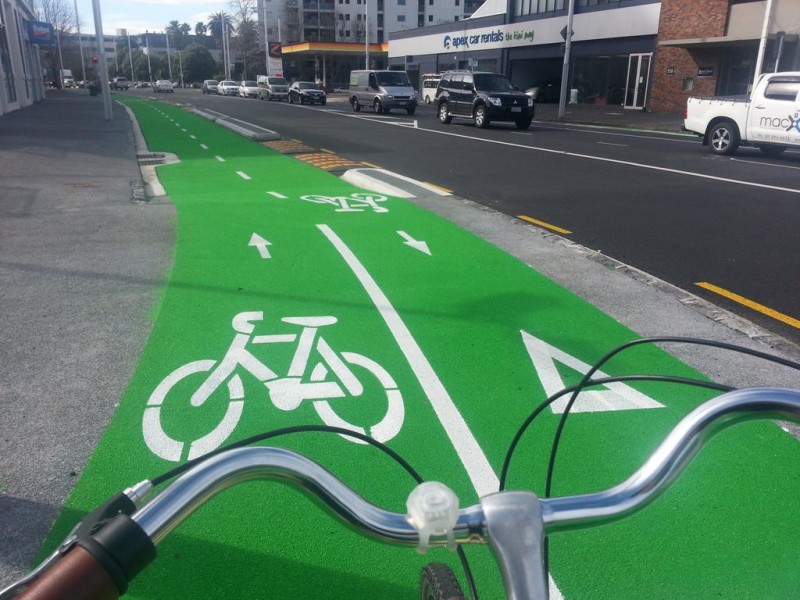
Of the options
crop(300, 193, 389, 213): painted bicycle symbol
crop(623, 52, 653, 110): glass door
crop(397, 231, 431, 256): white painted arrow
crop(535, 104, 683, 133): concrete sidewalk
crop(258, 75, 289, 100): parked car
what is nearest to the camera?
crop(397, 231, 431, 256): white painted arrow

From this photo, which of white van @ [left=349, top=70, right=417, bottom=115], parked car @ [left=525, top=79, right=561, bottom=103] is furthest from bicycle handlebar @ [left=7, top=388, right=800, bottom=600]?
parked car @ [left=525, top=79, right=561, bottom=103]

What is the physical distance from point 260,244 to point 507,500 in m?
7.33

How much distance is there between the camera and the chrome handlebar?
50.8 inches

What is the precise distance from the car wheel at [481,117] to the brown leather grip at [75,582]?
27148 millimetres

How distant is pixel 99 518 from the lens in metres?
1.25

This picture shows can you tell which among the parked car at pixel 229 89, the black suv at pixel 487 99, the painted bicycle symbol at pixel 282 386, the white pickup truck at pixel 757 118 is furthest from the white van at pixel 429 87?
the painted bicycle symbol at pixel 282 386

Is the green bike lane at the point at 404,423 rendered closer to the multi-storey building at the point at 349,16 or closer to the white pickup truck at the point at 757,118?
the white pickup truck at the point at 757,118

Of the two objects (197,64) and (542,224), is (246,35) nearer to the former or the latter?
(197,64)

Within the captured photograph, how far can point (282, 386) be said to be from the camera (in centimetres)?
459

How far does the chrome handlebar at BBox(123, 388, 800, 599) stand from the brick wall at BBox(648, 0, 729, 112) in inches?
1468

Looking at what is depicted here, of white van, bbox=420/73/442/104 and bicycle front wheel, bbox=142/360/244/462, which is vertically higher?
white van, bbox=420/73/442/104

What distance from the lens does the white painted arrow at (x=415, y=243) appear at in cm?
823

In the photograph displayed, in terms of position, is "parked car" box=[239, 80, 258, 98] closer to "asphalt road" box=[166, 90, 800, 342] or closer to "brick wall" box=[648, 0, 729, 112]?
"brick wall" box=[648, 0, 729, 112]

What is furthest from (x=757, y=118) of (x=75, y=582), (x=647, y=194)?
(x=75, y=582)
